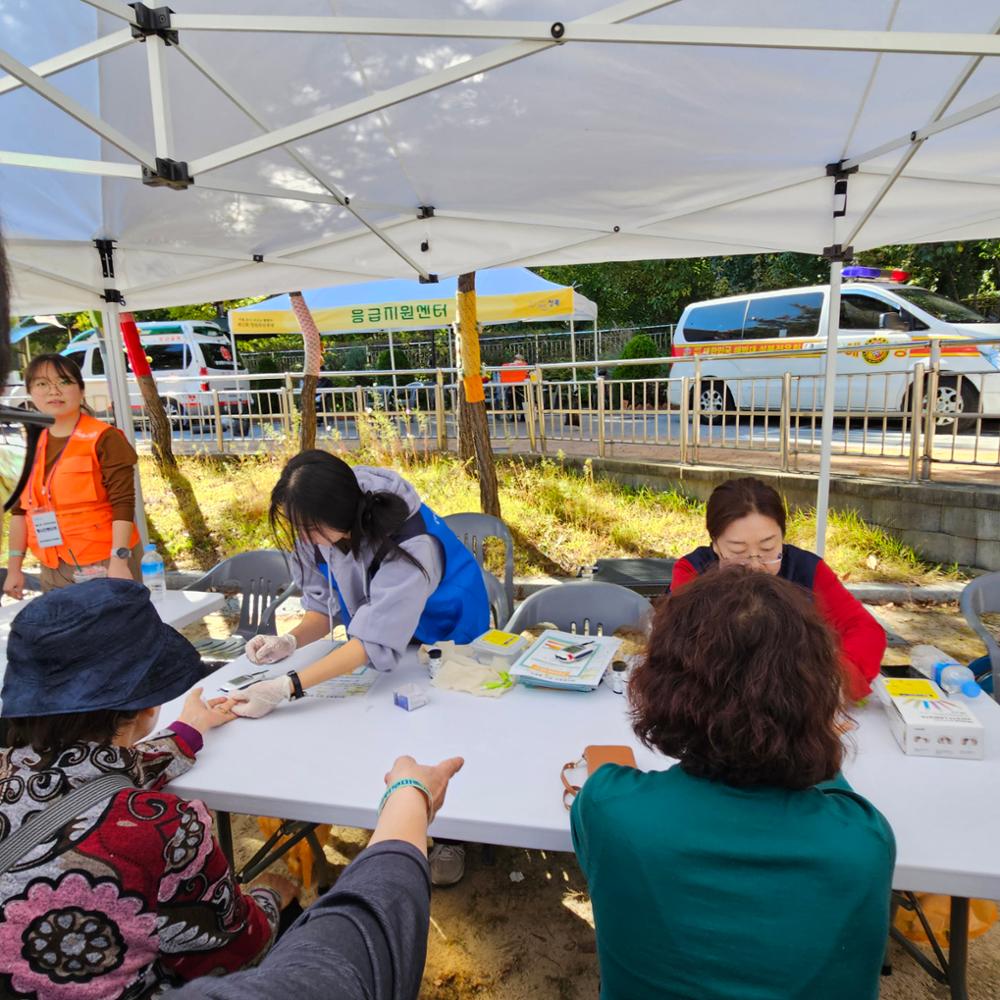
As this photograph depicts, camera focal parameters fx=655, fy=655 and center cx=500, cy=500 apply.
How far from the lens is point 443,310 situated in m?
8.59

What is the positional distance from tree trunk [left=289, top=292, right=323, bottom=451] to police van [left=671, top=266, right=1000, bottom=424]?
395 cm

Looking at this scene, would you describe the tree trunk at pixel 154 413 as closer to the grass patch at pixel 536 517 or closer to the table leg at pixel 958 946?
the grass patch at pixel 536 517

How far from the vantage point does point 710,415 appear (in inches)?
256

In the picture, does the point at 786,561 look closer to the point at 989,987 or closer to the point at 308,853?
the point at 989,987

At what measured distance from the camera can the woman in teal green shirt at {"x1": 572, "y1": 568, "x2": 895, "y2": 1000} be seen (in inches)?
35.1

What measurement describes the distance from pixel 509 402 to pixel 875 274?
6138 mm

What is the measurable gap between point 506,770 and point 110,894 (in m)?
0.82

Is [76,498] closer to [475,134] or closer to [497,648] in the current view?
[497,648]

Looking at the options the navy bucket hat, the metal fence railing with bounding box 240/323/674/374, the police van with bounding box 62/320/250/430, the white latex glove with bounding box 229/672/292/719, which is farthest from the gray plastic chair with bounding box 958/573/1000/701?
the metal fence railing with bounding box 240/323/674/374

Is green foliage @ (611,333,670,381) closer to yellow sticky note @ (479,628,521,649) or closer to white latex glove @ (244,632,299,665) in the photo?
yellow sticky note @ (479,628,521,649)

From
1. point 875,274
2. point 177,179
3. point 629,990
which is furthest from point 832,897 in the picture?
point 875,274

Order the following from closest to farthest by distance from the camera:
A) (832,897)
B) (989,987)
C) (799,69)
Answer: (832,897) → (989,987) → (799,69)

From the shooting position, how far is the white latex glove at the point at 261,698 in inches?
70.7

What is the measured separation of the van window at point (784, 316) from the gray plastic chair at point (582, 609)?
7.90 metres
